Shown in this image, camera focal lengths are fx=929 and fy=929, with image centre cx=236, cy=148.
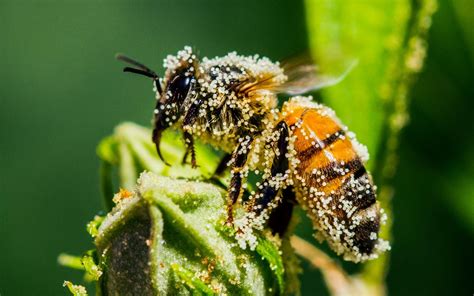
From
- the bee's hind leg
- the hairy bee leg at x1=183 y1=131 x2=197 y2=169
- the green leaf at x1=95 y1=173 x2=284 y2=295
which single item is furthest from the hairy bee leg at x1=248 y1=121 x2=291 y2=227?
the hairy bee leg at x1=183 y1=131 x2=197 y2=169

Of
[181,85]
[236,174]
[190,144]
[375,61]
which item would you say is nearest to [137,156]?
[190,144]

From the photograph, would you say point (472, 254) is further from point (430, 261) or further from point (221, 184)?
point (221, 184)

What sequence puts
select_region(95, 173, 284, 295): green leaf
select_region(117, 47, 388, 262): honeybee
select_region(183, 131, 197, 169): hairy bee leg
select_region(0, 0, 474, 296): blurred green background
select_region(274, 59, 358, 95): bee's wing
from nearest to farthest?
select_region(95, 173, 284, 295): green leaf, select_region(117, 47, 388, 262): honeybee, select_region(183, 131, 197, 169): hairy bee leg, select_region(274, 59, 358, 95): bee's wing, select_region(0, 0, 474, 296): blurred green background

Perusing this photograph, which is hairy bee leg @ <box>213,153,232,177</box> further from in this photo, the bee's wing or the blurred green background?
the blurred green background

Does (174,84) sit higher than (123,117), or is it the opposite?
(123,117)

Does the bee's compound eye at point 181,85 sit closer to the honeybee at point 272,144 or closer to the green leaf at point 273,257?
the honeybee at point 272,144

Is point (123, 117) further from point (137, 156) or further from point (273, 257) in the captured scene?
point (273, 257)

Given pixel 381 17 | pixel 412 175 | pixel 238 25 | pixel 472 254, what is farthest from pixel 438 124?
pixel 238 25
